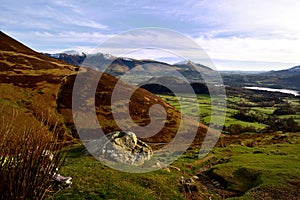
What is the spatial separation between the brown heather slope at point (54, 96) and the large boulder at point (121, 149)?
18.1 meters

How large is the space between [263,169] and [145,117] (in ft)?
106

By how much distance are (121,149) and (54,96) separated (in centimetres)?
3302

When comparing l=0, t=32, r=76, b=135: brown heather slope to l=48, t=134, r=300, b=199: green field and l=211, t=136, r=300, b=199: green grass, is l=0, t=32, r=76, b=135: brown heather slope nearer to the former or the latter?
l=48, t=134, r=300, b=199: green field

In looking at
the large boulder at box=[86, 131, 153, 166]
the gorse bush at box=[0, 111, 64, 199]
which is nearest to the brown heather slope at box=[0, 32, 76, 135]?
the large boulder at box=[86, 131, 153, 166]

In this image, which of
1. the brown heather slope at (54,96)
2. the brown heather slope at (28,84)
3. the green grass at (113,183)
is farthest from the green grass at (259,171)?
the brown heather slope at (28,84)

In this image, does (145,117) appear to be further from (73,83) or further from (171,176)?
(171,176)

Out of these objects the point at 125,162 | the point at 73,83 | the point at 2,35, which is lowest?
the point at 125,162

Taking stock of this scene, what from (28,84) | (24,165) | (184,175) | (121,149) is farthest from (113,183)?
(28,84)

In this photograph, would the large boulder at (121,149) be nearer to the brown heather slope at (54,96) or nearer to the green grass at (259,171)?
the green grass at (259,171)

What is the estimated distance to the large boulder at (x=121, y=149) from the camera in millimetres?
22734

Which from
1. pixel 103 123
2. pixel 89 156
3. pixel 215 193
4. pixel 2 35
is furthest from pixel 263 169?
pixel 2 35

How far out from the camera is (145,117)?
181ft

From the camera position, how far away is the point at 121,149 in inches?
923

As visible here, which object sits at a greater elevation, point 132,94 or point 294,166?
point 132,94
